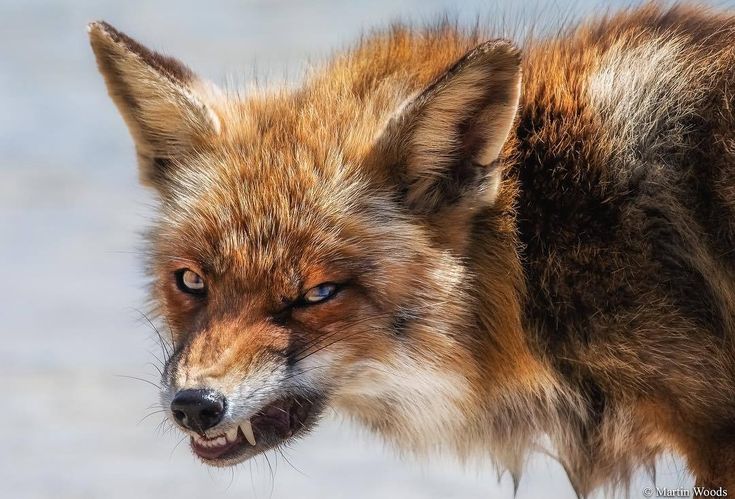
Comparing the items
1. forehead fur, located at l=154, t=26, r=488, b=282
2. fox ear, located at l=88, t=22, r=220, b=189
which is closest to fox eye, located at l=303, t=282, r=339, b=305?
forehead fur, located at l=154, t=26, r=488, b=282

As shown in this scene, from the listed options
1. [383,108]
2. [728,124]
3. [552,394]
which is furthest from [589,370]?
[383,108]

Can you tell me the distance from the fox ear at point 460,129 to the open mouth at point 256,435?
36.9 inches

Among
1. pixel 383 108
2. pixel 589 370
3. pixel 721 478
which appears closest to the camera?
pixel 721 478

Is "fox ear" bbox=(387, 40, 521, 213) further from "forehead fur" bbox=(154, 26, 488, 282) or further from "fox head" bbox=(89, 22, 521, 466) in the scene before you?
"forehead fur" bbox=(154, 26, 488, 282)

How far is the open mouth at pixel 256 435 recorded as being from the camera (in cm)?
397

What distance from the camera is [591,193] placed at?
4055 millimetres

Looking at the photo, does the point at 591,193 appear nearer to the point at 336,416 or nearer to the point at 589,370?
the point at 589,370

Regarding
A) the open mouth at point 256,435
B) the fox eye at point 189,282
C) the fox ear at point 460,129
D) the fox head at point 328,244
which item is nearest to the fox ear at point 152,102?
the fox head at point 328,244

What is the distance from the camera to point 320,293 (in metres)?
3.99

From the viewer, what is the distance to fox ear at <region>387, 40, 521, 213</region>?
393 centimetres

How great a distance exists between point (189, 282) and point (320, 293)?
1.86 feet

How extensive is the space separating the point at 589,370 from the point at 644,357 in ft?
0.86

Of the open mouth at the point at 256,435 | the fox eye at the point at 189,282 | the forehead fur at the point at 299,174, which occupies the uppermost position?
the forehead fur at the point at 299,174

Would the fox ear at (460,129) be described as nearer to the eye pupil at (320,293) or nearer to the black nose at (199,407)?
the eye pupil at (320,293)
